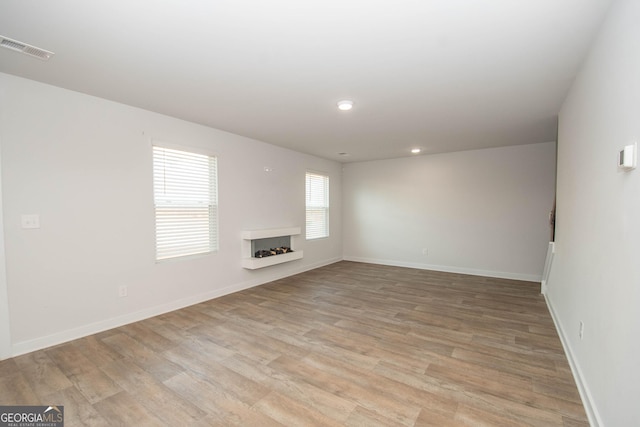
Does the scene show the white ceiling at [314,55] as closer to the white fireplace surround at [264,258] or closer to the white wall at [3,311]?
the white wall at [3,311]

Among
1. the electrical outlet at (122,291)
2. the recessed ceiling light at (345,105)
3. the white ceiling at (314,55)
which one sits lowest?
the electrical outlet at (122,291)

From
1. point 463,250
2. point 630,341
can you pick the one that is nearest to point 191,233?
point 630,341

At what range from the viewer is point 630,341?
134 centimetres

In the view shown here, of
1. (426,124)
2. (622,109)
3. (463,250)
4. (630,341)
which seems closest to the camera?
(630,341)

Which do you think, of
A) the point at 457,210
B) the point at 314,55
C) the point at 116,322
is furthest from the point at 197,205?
the point at 457,210

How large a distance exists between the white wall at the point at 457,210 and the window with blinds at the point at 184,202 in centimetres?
384

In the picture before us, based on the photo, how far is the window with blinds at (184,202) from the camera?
3.63 metres

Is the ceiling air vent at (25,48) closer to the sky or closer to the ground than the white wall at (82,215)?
closer to the sky

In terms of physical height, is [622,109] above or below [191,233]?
above

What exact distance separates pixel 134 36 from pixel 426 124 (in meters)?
3.34

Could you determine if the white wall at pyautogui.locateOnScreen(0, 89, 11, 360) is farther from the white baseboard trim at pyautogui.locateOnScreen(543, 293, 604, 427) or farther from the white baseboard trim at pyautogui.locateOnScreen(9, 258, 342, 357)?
the white baseboard trim at pyautogui.locateOnScreen(543, 293, 604, 427)

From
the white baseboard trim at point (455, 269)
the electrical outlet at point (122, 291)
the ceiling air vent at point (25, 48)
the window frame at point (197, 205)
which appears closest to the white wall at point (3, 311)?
the ceiling air vent at point (25, 48)

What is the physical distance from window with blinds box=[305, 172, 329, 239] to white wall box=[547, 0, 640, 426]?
4.41m

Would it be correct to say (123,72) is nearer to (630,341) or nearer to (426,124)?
(426,124)
